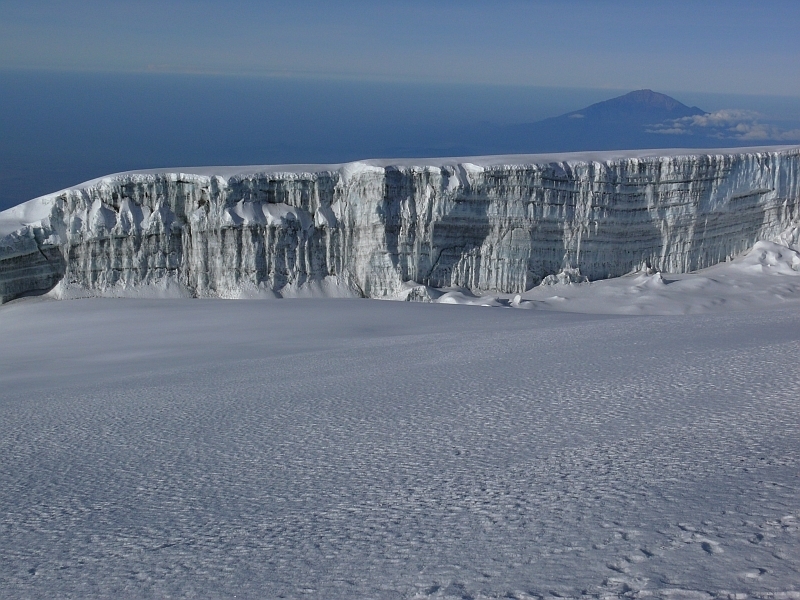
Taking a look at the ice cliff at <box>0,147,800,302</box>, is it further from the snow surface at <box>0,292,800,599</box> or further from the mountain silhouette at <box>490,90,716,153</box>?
the mountain silhouette at <box>490,90,716,153</box>

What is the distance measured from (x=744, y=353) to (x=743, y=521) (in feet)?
9.50

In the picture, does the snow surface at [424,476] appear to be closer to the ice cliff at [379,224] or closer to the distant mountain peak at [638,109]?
the ice cliff at [379,224]

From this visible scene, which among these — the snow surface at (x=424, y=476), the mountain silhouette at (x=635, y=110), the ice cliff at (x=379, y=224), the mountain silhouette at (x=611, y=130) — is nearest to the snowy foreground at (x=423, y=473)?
the snow surface at (x=424, y=476)

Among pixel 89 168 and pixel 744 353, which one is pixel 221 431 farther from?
pixel 89 168

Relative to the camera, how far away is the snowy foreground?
6.20 ft

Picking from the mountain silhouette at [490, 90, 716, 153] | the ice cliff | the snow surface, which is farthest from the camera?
the mountain silhouette at [490, 90, 716, 153]

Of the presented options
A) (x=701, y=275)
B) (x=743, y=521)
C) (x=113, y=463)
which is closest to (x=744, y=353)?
(x=743, y=521)

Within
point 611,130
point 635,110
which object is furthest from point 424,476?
point 635,110

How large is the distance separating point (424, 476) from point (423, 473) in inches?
1.5

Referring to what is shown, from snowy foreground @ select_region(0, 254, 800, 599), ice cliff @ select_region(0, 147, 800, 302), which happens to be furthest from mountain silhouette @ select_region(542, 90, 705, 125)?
snowy foreground @ select_region(0, 254, 800, 599)

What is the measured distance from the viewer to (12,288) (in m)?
12.4

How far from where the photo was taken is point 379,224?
1314cm

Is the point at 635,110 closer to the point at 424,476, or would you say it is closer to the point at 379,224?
the point at 379,224

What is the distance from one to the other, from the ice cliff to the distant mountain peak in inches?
3540
